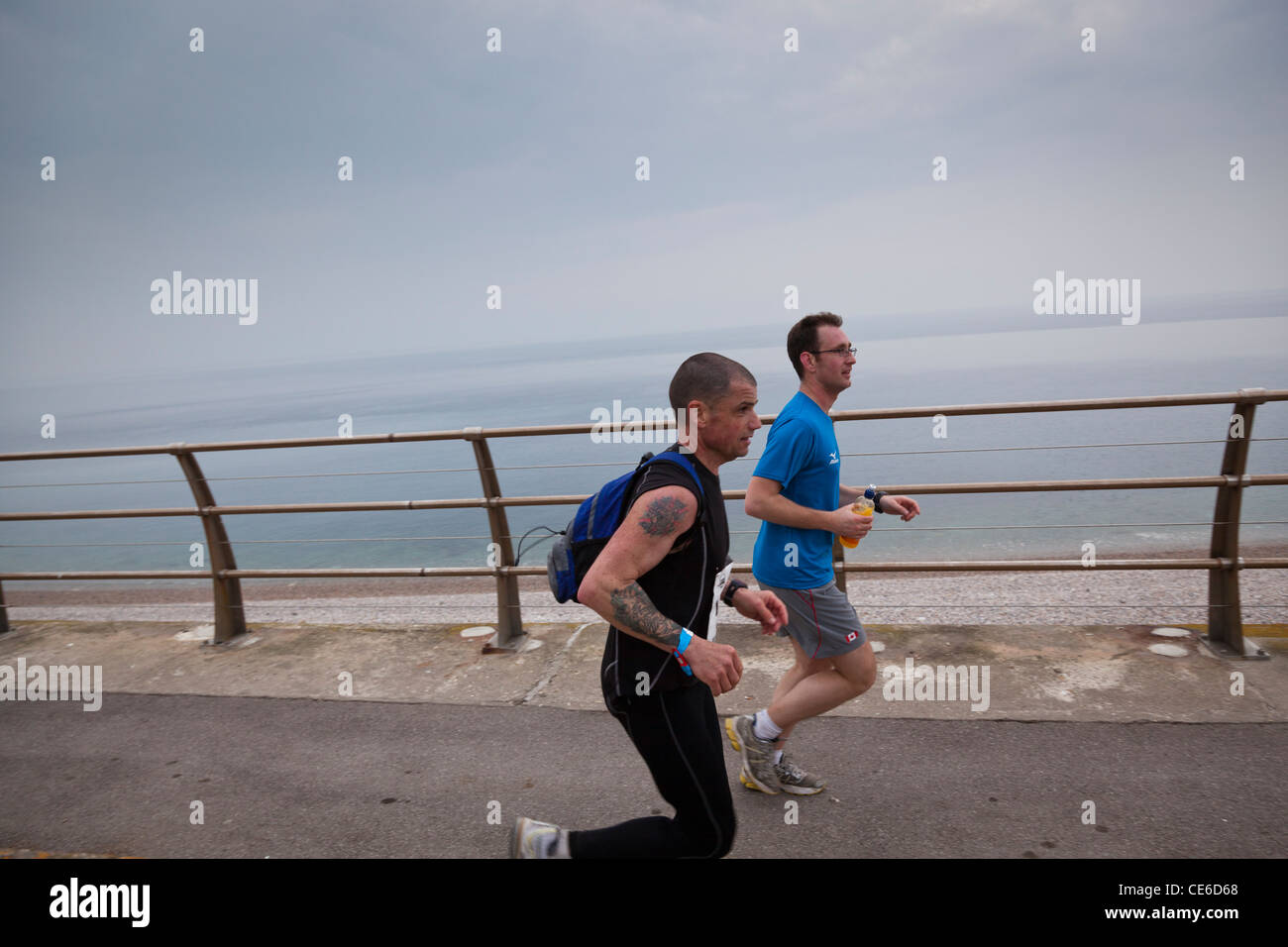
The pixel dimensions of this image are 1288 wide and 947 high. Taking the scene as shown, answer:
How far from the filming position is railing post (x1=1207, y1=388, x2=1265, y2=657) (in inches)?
172

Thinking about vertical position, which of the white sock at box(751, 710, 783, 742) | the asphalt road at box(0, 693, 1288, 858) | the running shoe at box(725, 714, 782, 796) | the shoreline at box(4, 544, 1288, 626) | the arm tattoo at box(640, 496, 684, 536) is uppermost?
the arm tattoo at box(640, 496, 684, 536)

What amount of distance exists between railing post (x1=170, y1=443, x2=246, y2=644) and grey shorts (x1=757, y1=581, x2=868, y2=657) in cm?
426

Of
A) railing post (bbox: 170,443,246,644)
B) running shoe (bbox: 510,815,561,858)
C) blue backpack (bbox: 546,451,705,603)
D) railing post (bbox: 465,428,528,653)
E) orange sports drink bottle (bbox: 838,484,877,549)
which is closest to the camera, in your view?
blue backpack (bbox: 546,451,705,603)

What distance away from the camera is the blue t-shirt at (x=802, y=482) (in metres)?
3.13

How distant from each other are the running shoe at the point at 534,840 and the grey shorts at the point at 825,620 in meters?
1.21

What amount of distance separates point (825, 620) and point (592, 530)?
1368mm

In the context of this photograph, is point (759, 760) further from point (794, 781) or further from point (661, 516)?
point (661, 516)

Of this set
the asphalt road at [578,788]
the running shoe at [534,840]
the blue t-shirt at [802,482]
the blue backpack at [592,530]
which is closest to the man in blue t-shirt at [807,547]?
the blue t-shirt at [802,482]

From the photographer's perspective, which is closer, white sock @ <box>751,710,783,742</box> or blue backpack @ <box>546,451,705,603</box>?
blue backpack @ <box>546,451,705,603</box>

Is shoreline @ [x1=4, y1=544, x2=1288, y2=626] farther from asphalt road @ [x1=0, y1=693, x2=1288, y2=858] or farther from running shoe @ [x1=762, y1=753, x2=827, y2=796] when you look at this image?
running shoe @ [x1=762, y1=753, x2=827, y2=796]

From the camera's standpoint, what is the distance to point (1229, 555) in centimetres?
448

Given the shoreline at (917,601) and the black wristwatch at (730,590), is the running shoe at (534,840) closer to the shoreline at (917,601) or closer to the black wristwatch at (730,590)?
the black wristwatch at (730,590)

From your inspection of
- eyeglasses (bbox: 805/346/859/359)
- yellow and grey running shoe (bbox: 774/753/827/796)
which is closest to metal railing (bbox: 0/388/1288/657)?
eyeglasses (bbox: 805/346/859/359)
